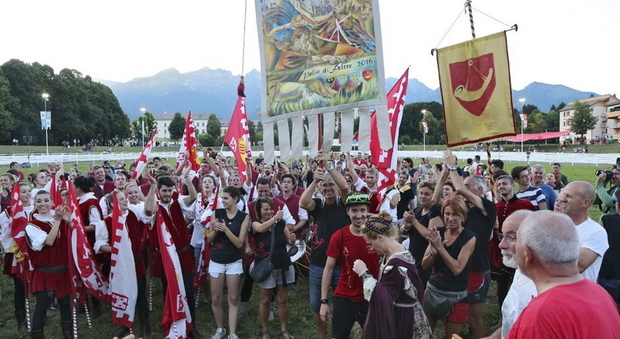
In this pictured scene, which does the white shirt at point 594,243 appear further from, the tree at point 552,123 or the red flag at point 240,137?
the tree at point 552,123

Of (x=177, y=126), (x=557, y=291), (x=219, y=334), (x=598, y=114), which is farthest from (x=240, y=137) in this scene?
(x=598, y=114)

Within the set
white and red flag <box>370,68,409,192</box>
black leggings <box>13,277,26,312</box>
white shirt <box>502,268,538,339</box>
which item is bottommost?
black leggings <box>13,277,26,312</box>

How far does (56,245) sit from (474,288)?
5397 mm

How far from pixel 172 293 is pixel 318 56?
3620mm

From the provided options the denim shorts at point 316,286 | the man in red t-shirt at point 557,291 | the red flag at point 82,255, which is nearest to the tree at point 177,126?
the red flag at point 82,255

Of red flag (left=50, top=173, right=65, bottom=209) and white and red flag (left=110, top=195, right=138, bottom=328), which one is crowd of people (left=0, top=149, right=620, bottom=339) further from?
white and red flag (left=110, top=195, right=138, bottom=328)

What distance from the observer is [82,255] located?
19.5ft

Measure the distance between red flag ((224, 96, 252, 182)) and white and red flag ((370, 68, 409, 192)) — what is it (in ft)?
8.42

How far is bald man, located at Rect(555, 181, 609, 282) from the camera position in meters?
3.79

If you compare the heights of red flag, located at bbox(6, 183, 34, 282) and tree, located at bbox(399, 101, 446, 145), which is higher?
tree, located at bbox(399, 101, 446, 145)

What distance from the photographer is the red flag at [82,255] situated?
5906 mm

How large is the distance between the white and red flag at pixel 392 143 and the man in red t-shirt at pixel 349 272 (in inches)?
47.9

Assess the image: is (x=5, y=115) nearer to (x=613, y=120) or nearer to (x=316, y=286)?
(x=316, y=286)

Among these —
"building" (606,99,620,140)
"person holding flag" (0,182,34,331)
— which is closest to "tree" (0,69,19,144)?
"person holding flag" (0,182,34,331)
